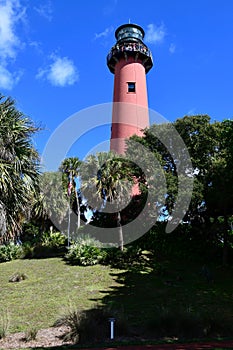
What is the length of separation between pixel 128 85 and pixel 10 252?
1786 cm

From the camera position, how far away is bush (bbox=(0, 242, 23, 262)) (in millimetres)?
23031

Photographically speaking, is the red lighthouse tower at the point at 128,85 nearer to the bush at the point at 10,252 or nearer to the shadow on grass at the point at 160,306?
the shadow on grass at the point at 160,306

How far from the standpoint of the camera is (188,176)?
22719mm

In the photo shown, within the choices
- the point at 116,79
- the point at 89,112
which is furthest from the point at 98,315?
the point at 116,79

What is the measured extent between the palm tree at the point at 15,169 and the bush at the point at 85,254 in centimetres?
1090

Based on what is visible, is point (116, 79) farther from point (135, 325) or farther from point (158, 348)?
point (158, 348)

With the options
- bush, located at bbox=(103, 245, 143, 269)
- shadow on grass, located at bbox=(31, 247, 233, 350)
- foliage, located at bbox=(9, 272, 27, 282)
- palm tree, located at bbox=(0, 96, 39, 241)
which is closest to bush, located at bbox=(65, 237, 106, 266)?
bush, located at bbox=(103, 245, 143, 269)

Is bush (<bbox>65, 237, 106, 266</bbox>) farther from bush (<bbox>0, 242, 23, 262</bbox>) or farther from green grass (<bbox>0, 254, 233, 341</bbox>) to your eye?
bush (<bbox>0, 242, 23, 262</bbox>)

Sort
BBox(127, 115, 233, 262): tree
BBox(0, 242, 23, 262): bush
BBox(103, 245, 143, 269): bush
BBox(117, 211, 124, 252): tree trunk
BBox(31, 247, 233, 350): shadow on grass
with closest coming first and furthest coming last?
BBox(31, 247, 233, 350): shadow on grass
BBox(103, 245, 143, 269): bush
BBox(127, 115, 233, 262): tree
BBox(117, 211, 124, 252): tree trunk
BBox(0, 242, 23, 262): bush

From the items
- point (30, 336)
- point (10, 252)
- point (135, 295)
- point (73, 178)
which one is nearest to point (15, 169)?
point (30, 336)

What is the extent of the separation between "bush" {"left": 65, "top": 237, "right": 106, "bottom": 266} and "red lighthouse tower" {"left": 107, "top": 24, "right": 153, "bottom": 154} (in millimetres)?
9038

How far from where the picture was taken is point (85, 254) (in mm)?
20578

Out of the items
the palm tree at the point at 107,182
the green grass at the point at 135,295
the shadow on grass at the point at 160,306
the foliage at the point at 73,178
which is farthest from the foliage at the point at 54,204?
the shadow on grass at the point at 160,306

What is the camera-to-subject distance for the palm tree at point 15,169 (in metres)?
9.24
